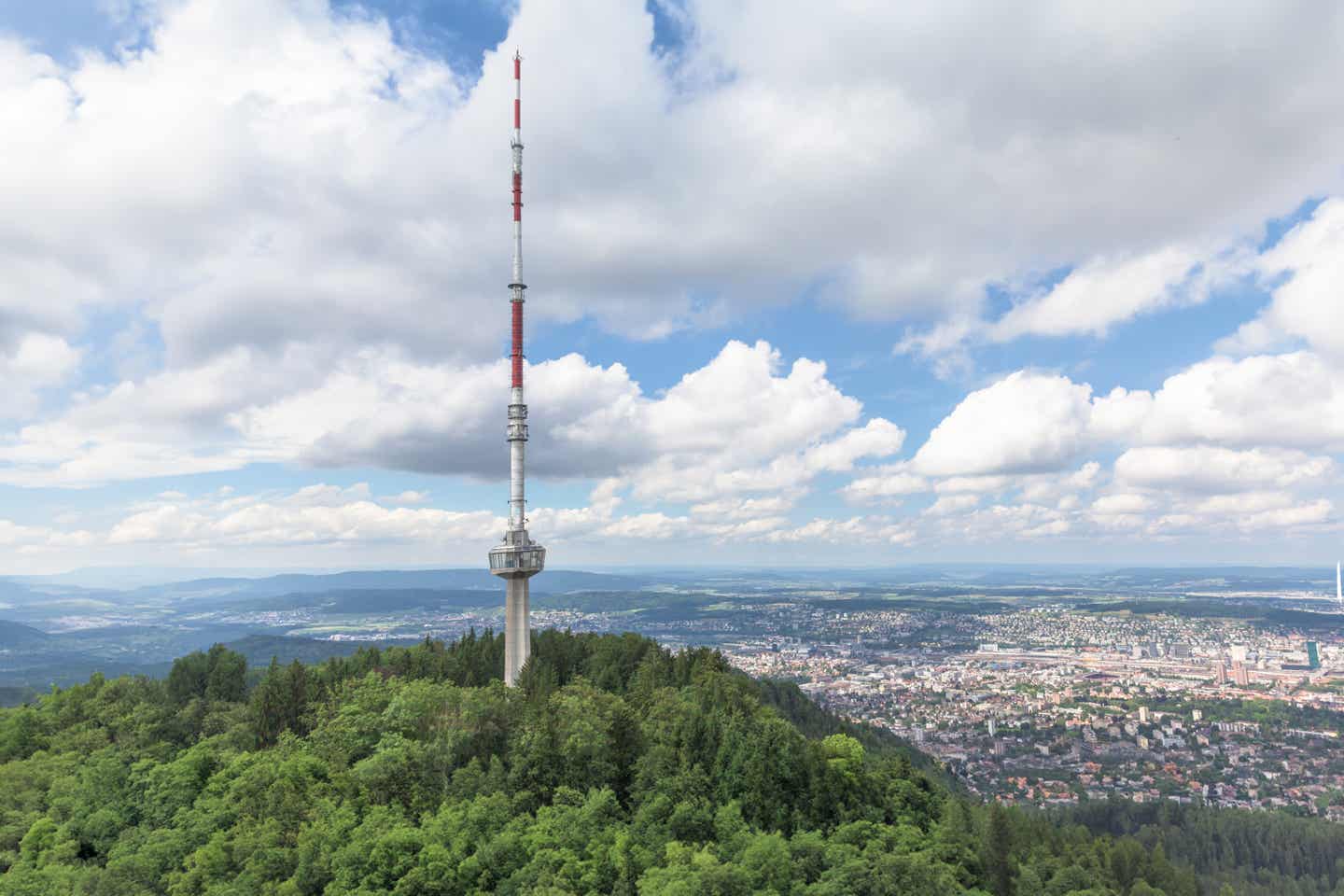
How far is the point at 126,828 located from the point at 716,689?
4461 centimetres

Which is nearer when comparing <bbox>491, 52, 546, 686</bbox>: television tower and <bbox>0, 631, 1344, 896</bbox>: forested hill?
<bbox>0, 631, 1344, 896</bbox>: forested hill

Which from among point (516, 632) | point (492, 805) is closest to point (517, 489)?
point (516, 632)

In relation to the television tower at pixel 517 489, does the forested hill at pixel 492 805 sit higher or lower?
lower

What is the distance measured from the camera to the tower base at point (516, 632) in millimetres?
79375

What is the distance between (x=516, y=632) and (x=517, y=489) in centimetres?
1611

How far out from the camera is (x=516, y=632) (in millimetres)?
80312

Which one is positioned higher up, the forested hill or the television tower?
the television tower

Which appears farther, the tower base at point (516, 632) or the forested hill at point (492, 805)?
the tower base at point (516, 632)

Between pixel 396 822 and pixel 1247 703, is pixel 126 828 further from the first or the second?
pixel 1247 703

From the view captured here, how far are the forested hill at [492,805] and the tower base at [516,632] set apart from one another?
344cm

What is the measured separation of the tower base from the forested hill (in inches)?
135

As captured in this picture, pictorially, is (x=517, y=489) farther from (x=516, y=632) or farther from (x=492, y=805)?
(x=492, y=805)

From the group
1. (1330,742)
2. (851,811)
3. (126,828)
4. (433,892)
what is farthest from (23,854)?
(1330,742)

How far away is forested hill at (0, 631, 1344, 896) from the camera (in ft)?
135
